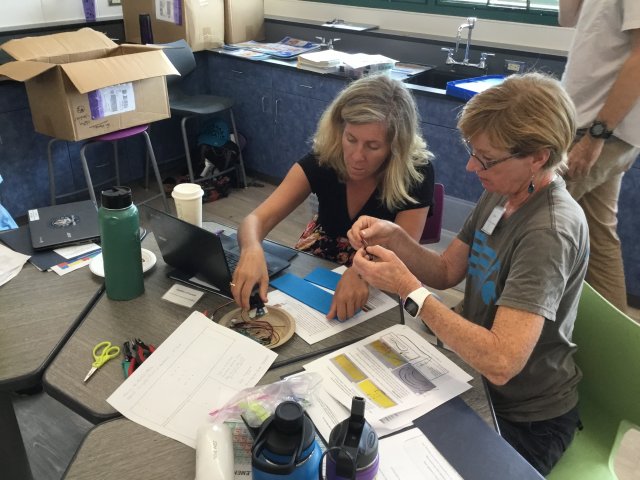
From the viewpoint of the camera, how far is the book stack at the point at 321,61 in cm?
327

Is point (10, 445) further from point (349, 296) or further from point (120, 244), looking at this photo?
point (349, 296)

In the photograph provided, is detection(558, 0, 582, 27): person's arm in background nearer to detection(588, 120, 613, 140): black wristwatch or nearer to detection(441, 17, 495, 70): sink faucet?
detection(588, 120, 613, 140): black wristwatch

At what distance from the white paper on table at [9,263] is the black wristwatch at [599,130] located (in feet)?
6.04

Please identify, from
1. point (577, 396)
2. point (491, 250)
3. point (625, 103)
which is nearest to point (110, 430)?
point (491, 250)

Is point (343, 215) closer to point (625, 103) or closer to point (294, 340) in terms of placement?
point (294, 340)

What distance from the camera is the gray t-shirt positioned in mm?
1088

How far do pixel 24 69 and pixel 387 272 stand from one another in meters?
2.21

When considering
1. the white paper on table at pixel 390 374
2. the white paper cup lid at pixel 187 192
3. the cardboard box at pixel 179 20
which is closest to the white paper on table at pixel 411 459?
the white paper on table at pixel 390 374

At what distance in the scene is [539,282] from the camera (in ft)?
3.53

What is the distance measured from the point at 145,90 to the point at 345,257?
182cm

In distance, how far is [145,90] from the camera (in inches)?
119

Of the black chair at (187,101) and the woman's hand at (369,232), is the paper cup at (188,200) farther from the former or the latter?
the black chair at (187,101)

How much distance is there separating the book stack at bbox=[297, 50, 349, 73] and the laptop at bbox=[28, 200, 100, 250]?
197cm

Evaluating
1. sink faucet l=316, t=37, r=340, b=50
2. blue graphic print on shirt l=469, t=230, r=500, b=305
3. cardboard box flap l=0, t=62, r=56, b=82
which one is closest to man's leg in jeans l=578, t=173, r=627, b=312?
blue graphic print on shirt l=469, t=230, r=500, b=305
